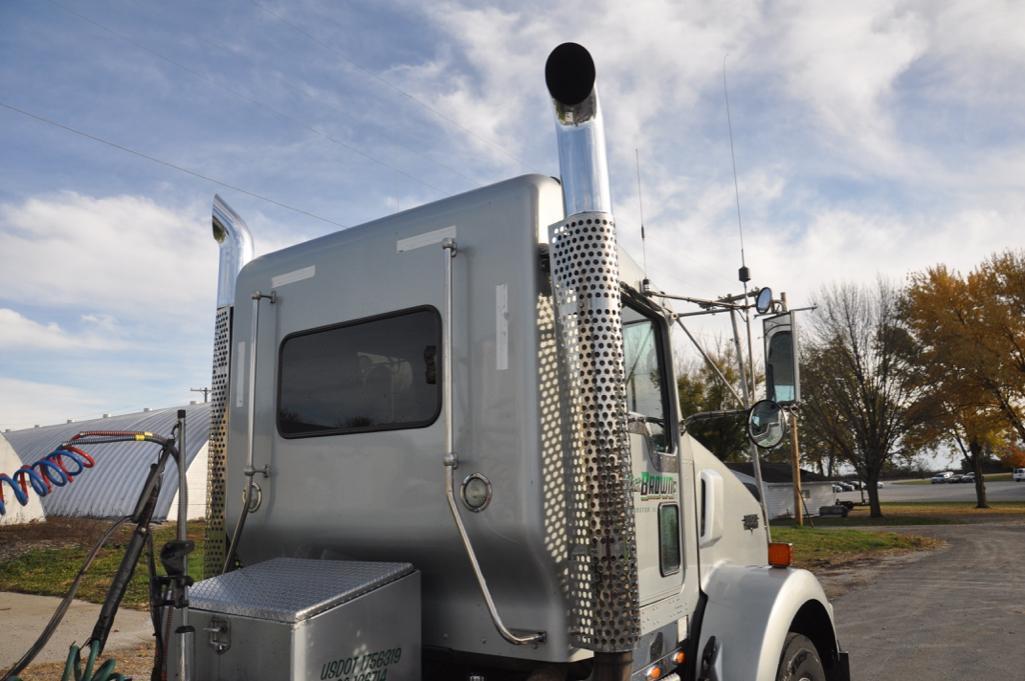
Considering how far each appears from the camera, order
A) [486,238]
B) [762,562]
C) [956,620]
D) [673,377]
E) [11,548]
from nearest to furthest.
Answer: [486,238] < [673,377] < [762,562] < [956,620] < [11,548]

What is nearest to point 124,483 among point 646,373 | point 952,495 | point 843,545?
point 843,545

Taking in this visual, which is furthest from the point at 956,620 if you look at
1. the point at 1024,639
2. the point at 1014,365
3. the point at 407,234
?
the point at 1014,365

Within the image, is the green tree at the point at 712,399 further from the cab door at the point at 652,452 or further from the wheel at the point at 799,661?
the wheel at the point at 799,661

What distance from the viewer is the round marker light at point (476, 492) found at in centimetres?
290

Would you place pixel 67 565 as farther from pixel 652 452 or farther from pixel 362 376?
pixel 652 452

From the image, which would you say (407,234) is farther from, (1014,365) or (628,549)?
(1014,365)

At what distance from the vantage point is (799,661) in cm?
376

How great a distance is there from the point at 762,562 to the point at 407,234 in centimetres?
277

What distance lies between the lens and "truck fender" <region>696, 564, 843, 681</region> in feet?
11.2

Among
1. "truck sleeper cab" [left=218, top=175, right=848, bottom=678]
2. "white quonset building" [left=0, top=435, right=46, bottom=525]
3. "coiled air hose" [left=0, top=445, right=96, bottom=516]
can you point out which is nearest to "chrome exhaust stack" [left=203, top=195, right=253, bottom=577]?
"truck sleeper cab" [left=218, top=175, right=848, bottom=678]

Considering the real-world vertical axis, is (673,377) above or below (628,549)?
above

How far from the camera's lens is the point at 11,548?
60.5 ft

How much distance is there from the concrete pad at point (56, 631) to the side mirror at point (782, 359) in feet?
25.3

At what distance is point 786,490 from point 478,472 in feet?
129
